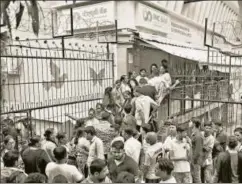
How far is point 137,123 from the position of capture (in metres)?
6.12

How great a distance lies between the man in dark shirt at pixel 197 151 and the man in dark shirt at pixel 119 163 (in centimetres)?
155

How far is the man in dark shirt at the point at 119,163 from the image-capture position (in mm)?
3385

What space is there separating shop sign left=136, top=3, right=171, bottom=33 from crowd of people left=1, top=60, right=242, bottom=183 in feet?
13.7

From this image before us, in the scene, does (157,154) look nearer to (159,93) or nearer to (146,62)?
(159,93)

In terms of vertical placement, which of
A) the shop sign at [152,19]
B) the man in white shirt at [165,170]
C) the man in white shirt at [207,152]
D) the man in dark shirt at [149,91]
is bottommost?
the man in white shirt at [207,152]

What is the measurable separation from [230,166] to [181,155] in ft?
2.57

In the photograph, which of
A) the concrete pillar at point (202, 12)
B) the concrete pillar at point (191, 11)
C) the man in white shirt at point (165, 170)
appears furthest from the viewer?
the concrete pillar at point (202, 12)

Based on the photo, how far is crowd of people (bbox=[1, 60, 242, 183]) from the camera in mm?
3068

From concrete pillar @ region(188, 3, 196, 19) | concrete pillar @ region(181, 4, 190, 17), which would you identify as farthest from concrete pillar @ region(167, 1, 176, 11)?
concrete pillar @ region(188, 3, 196, 19)

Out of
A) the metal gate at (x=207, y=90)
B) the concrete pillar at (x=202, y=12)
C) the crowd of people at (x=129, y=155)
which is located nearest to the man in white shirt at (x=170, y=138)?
the crowd of people at (x=129, y=155)

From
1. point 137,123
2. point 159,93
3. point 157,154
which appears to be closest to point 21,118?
point 137,123

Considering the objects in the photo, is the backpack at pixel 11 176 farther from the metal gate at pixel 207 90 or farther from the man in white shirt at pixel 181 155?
the metal gate at pixel 207 90

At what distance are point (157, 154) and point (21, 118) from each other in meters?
3.87

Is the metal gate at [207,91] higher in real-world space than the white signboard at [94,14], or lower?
lower
